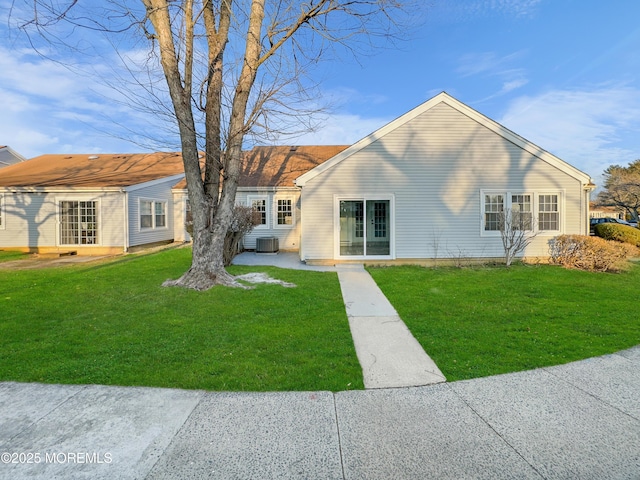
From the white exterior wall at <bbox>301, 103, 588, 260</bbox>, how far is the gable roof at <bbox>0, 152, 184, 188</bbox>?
25.9 feet

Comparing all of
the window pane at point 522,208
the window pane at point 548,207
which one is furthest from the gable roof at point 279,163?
the window pane at point 548,207

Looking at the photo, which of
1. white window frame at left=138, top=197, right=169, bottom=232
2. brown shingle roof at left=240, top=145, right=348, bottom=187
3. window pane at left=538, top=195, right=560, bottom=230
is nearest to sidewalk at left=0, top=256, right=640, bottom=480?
window pane at left=538, top=195, right=560, bottom=230

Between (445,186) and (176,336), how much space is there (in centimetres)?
968

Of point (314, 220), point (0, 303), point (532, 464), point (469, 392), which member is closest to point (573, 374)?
point (469, 392)

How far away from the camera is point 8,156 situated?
2462cm

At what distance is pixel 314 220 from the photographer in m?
11.7

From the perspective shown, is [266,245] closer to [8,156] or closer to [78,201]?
[78,201]

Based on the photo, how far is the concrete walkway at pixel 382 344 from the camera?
378 cm

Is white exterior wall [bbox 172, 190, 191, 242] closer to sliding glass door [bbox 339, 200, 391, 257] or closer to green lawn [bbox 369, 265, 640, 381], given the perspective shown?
sliding glass door [bbox 339, 200, 391, 257]

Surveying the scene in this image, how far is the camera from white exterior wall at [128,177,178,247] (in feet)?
50.2

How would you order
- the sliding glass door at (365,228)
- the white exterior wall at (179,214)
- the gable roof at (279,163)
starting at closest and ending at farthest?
the sliding glass door at (365,228) < the gable roof at (279,163) < the white exterior wall at (179,214)

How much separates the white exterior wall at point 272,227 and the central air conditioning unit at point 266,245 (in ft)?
2.80

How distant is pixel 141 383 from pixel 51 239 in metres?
15.1

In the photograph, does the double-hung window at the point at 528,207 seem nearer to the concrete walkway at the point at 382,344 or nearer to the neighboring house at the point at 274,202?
the concrete walkway at the point at 382,344
